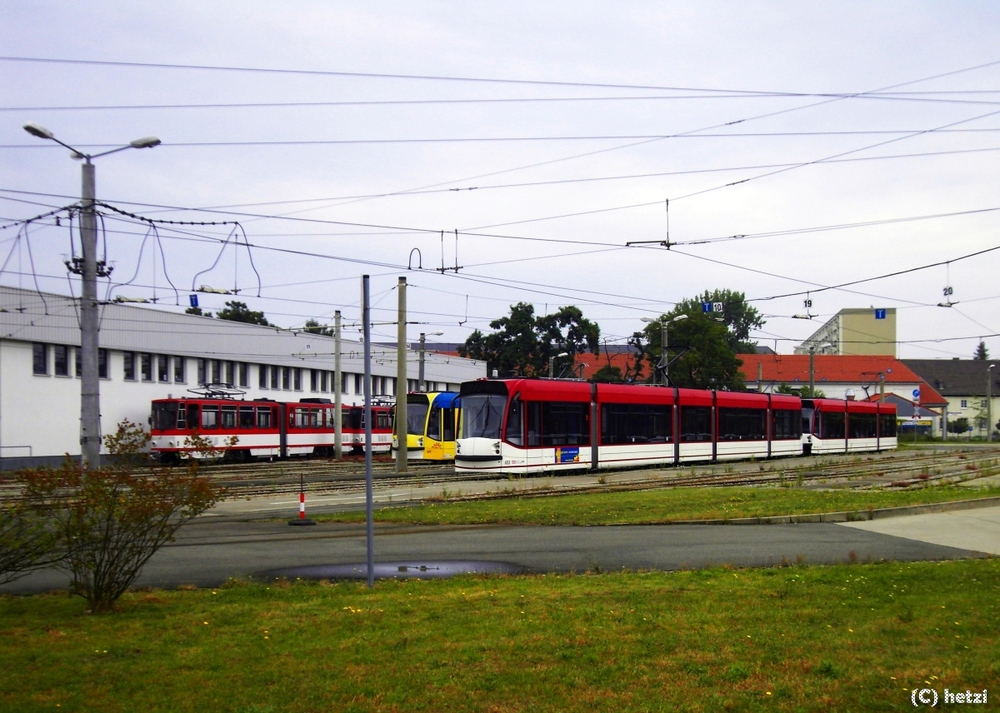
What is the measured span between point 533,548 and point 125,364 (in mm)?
45346

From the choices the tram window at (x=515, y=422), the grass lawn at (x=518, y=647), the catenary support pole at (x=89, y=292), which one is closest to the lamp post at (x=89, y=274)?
the catenary support pole at (x=89, y=292)

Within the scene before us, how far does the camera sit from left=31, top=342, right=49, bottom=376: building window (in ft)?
156

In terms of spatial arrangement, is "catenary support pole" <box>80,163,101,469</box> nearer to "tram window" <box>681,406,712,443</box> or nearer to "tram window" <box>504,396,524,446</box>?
"tram window" <box>504,396,524,446</box>

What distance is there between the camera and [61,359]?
4934cm

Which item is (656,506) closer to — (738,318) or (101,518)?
(101,518)

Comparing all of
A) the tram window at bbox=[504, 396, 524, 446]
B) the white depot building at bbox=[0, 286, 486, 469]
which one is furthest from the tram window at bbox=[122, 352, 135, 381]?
the tram window at bbox=[504, 396, 524, 446]

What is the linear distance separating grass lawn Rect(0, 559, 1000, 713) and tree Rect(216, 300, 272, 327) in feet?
319

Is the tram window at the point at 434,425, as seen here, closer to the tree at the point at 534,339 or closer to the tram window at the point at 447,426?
the tram window at the point at 447,426

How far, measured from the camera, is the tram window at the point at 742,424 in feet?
145

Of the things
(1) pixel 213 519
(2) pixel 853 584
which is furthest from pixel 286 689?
(1) pixel 213 519

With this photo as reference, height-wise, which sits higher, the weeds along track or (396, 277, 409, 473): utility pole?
(396, 277, 409, 473): utility pole

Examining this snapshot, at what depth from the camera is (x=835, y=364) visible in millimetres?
124312

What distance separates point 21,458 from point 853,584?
4469 cm

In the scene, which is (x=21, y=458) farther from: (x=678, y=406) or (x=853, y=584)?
(x=853, y=584)
